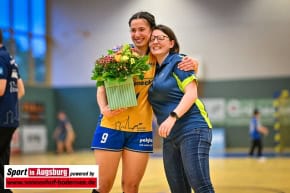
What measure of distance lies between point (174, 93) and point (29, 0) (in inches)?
904

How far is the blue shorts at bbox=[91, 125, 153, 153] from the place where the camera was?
4.44 m

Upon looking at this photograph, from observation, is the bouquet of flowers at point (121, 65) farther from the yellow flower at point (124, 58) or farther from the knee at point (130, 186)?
the knee at point (130, 186)

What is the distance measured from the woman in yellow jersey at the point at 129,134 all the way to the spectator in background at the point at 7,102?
126 cm

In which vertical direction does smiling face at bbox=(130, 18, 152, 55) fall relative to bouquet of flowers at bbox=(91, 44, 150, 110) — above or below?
above

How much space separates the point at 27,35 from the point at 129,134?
22.0 m

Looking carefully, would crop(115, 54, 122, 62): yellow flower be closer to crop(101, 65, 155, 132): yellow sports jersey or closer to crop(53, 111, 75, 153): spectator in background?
crop(101, 65, 155, 132): yellow sports jersey

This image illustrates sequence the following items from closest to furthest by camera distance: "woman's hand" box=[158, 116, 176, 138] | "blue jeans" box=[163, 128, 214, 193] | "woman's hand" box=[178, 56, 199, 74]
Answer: "woman's hand" box=[158, 116, 176, 138] → "blue jeans" box=[163, 128, 214, 193] → "woman's hand" box=[178, 56, 199, 74]

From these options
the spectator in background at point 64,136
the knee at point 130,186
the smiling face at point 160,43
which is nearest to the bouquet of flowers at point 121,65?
the smiling face at point 160,43

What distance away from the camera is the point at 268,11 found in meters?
24.0

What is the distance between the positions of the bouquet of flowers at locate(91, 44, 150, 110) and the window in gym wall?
20799 millimetres

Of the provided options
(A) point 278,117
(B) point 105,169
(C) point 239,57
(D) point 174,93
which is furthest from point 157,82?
(C) point 239,57

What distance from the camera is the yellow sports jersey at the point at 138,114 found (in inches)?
174

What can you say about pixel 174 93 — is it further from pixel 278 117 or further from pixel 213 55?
pixel 213 55

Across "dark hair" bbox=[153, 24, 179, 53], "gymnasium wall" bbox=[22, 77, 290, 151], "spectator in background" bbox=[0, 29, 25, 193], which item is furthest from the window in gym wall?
"dark hair" bbox=[153, 24, 179, 53]
